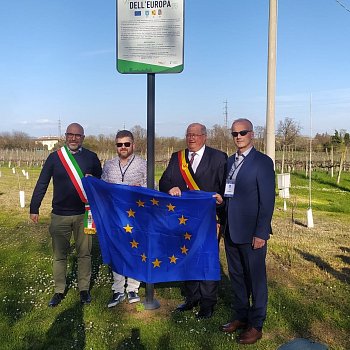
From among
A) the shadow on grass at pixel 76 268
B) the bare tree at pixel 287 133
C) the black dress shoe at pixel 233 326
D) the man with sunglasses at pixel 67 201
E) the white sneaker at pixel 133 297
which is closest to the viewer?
the black dress shoe at pixel 233 326

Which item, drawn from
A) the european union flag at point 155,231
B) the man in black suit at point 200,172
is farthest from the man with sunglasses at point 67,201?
the man in black suit at point 200,172

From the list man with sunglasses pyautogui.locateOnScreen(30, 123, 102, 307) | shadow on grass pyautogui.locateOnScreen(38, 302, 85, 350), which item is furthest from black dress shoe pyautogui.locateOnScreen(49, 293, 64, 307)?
shadow on grass pyautogui.locateOnScreen(38, 302, 85, 350)

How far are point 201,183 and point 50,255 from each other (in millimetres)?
4045

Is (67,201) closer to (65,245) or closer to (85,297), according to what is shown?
(65,245)

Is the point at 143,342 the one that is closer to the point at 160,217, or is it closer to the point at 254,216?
the point at 160,217

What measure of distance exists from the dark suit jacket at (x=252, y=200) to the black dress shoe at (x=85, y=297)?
85.0 inches

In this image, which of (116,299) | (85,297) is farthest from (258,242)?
(85,297)

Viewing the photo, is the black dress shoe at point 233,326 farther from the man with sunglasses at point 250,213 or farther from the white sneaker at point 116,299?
the white sneaker at point 116,299

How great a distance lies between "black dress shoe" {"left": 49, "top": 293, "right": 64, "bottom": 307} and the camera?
4927 mm

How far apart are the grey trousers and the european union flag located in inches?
12.8

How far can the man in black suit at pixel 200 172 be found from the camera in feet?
14.5

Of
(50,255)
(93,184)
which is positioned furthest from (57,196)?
(50,255)

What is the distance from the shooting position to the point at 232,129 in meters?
3.96

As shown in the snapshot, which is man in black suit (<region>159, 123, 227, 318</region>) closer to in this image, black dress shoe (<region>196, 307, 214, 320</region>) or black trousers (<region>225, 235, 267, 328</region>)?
black dress shoe (<region>196, 307, 214, 320</region>)
